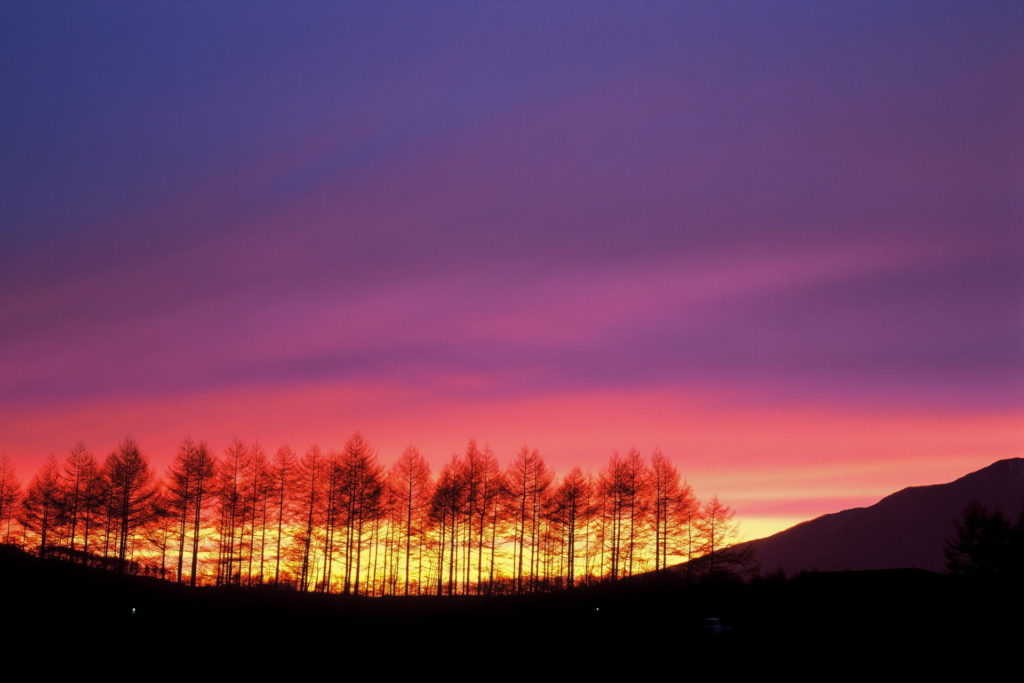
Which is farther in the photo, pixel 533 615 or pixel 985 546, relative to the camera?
pixel 985 546

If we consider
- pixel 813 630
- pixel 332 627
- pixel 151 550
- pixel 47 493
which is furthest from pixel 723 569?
pixel 47 493

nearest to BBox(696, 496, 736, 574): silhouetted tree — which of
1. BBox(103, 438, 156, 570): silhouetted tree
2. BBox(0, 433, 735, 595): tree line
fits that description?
BBox(0, 433, 735, 595): tree line

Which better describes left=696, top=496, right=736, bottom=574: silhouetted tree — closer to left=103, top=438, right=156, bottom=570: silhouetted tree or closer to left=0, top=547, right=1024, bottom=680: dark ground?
left=0, top=547, right=1024, bottom=680: dark ground

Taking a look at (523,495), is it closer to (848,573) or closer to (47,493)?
(848,573)

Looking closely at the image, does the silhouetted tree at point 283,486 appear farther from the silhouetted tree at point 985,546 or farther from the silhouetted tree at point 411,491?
the silhouetted tree at point 985,546

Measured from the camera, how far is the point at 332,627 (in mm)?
47875

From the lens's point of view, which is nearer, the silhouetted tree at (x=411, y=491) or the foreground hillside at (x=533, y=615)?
the foreground hillside at (x=533, y=615)

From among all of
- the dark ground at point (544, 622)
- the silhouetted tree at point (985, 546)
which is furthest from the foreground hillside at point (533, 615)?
the silhouetted tree at point (985, 546)

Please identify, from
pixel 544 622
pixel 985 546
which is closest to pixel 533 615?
pixel 544 622

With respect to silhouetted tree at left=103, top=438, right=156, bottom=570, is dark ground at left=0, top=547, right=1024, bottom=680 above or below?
below

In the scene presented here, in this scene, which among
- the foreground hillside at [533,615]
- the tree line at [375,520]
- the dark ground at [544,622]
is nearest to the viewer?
the dark ground at [544,622]

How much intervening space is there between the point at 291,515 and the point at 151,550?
48.9 feet

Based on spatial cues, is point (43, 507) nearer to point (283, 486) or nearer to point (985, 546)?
point (283, 486)

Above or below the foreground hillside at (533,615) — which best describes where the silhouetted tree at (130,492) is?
above
